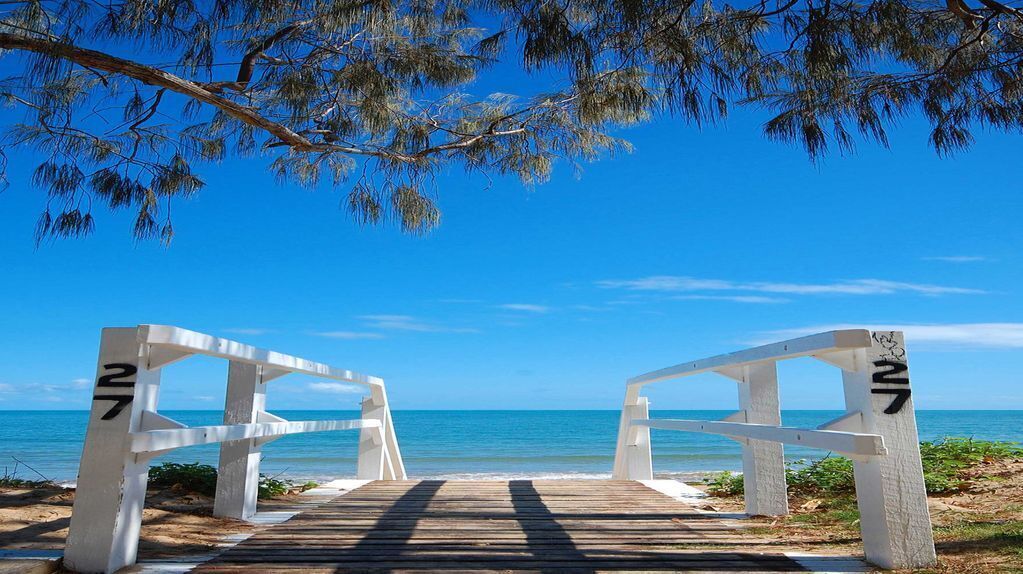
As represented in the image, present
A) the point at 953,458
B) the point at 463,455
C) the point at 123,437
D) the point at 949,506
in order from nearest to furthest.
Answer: the point at 123,437 → the point at 949,506 → the point at 953,458 → the point at 463,455

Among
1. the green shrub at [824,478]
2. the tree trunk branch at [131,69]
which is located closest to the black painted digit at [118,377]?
the tree trunk branch at [131,69]

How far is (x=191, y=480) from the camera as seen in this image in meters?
4.61

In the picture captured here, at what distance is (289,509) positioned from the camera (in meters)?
4.04

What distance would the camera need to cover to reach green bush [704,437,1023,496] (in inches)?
180

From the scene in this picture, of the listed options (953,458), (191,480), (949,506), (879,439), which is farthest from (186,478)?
(953,458)

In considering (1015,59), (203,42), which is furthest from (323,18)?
(1015,59)

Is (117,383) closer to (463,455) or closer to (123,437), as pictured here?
(123,437)

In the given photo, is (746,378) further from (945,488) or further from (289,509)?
(289,509)

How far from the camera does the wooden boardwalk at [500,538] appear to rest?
2572mm

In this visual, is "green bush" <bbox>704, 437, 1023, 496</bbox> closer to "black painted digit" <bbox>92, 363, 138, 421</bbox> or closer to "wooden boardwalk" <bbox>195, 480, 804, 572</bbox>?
"wooden boardwalk" <bbox>195, 480, 804, 572</bbox>

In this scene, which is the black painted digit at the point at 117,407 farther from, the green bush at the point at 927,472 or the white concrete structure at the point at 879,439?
the green bush at the point at 927,472

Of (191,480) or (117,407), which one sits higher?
(117,407)

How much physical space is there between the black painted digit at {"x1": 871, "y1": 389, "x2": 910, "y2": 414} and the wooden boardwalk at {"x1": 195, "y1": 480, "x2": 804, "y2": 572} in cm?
66

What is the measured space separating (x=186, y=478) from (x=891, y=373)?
13.7 ft
